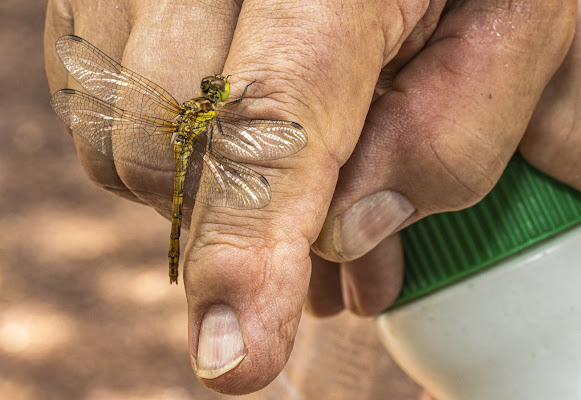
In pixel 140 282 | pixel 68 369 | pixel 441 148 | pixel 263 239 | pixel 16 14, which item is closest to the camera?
pixel 263 239

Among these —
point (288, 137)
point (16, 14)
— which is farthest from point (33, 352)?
point (288, 137)

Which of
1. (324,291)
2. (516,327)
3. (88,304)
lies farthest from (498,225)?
(88,304)

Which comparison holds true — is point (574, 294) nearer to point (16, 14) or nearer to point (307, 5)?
point (307, 5)

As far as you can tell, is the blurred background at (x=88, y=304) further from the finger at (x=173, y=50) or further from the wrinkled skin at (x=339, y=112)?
the finger at (x=173, y=50)

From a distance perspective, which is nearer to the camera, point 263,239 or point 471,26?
point 263,239

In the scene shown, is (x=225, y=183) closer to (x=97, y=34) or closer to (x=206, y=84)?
(x=206, y=84)

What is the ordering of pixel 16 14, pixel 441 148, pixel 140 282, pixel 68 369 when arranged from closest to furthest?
1. pixel 441 148
2. pixel 68 369
3. pixel 140 282
4. pixel 16 14

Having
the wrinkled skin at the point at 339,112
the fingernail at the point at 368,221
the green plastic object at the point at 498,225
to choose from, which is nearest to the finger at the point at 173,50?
the wrinkled skin at the point at 339,112

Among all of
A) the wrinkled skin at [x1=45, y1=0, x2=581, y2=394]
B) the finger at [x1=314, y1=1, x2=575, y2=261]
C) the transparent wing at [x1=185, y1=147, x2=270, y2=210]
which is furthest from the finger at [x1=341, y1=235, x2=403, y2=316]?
the transparent wing at [x1=185, y1=147, x2=270, y2=210]
